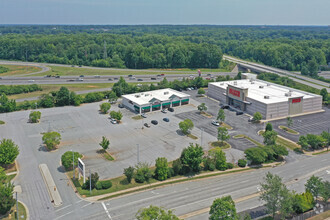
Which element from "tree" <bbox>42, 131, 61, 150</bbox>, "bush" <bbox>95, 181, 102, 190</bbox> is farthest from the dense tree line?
"bush" <bbox>95, 181, 102, 190</bbox>

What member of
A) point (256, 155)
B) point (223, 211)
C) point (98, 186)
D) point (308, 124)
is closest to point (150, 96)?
point (308, 124)

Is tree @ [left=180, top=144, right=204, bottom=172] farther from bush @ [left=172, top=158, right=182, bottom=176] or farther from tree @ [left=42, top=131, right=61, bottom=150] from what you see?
tree @ [left=42, top=131, right=61, bottom=150]

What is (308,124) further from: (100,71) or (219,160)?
(100,71)

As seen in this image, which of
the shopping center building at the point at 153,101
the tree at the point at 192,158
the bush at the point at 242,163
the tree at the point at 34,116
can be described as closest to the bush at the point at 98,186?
the tree at the point at 192,158

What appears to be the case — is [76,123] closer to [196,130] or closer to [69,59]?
[196,130]

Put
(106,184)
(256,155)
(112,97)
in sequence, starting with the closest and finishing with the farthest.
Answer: (106,184) → (256,155) → (112,97)

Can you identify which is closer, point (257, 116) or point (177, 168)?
point (177, 168)

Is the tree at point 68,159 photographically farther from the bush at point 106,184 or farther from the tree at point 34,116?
the tree at point 34,116
